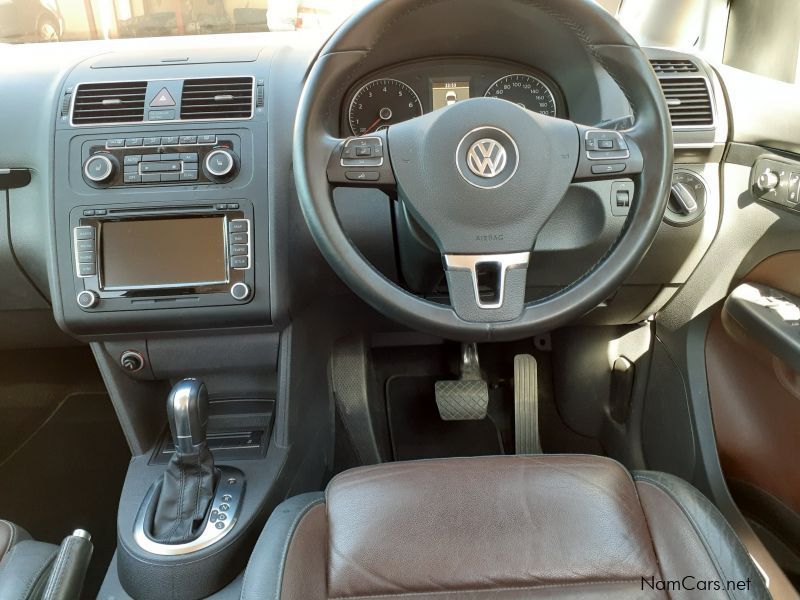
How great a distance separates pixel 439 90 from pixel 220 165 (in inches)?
17.0

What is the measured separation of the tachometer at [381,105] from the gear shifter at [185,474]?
55cm

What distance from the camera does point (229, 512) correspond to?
112 centimetres

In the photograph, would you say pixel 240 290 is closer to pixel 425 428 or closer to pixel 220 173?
pixel 220 173

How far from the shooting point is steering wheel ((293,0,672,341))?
0.93 m

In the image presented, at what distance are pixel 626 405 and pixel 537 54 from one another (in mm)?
881

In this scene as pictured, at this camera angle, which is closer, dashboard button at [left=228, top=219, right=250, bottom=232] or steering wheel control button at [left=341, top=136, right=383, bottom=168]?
steering wheel control button at [left=341, top=136, right=383, bottom=168]

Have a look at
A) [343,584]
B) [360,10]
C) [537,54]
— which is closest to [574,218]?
[537,54]

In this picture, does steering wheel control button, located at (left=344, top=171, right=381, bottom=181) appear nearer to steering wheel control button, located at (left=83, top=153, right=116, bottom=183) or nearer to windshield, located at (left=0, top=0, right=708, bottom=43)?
steering wheel control button, located at (left=83, top=153, right=116, bottom=183)

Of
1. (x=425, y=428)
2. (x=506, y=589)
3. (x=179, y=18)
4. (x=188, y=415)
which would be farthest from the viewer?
(x=425, y=428)

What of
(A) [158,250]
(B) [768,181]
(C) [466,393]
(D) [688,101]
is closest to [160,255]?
(A) [158,250]

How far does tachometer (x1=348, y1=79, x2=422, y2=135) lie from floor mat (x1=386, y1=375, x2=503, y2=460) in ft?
2.66

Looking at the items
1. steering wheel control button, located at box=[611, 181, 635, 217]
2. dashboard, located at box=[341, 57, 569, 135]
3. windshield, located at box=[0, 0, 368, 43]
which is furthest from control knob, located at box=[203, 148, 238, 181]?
steering wheel control button, located at box=[611, 181, 635, 217]

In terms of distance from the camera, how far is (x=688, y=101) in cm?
123

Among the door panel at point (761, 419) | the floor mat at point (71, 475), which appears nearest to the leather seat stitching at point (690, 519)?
the door panel at point (761, 419)
